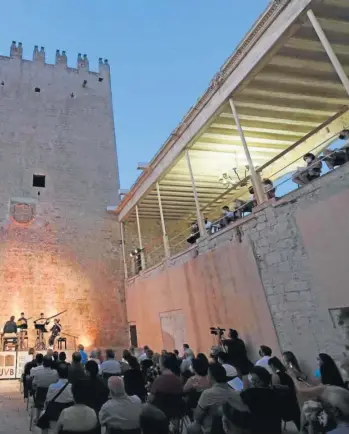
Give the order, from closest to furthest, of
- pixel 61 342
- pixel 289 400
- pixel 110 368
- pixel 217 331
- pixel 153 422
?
pixel 153 422 < pixel 289 400 < pixel 110 368 < pixel 217 331 < pixel 61 342

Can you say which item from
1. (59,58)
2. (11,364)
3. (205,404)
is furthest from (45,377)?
(59,58)

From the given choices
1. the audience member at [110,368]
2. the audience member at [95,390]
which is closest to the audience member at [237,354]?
the audience member at [110,368]

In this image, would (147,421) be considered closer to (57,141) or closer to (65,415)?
(65,415)

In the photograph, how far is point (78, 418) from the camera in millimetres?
2441

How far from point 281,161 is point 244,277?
5.11 metres

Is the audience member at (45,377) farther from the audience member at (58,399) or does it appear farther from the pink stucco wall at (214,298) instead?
the pink stucco wall at (214,298)

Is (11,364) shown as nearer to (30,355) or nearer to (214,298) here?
A: (30,355)

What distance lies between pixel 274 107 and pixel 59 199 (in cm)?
923

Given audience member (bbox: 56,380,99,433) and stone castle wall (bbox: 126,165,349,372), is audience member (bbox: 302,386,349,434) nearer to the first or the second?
audience member (bbox: 56,380,99,433)

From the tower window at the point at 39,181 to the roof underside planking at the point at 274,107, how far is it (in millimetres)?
4167

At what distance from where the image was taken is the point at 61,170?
44.3 feet

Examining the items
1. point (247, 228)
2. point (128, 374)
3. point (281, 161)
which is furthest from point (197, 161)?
point (128, 374)

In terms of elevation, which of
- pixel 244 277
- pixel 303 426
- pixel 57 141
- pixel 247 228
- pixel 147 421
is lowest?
pixel 303 426

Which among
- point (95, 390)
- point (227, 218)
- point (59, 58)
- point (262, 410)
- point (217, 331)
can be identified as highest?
point (59, 58)
